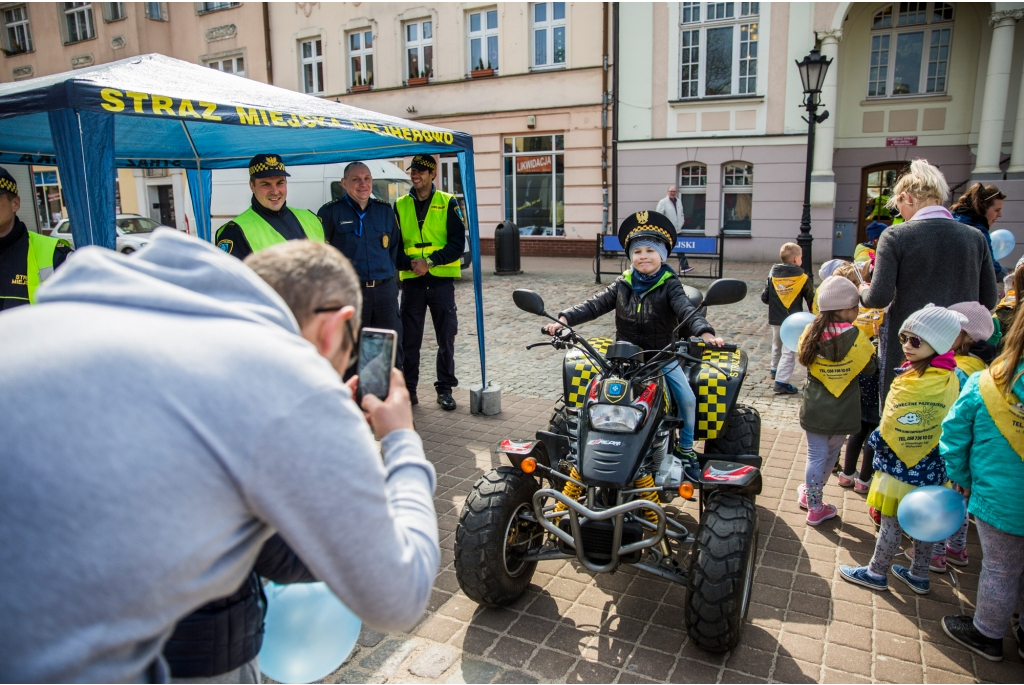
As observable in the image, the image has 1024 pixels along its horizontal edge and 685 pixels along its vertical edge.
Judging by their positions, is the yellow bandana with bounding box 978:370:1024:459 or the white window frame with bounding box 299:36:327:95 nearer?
the yellow bandana with bounding box 978:370:1024:459

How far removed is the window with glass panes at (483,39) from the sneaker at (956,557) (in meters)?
18.2

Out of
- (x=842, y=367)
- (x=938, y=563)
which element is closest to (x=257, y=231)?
(x=842, y=367)

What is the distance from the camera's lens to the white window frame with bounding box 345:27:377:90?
21172 millimetres

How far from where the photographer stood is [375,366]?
1.38 meters

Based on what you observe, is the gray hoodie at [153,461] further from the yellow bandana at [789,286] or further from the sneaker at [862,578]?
the yellow bandana at [789,286]

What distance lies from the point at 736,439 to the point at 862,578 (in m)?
0.99

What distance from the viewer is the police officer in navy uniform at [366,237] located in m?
5.75

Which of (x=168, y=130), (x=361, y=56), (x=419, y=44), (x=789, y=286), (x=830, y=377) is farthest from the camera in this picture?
(x=361, y=56)

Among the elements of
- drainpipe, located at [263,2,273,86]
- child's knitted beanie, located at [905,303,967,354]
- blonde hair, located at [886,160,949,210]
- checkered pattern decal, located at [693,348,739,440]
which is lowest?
checkered pattern decal, located at [693,348,739,440]

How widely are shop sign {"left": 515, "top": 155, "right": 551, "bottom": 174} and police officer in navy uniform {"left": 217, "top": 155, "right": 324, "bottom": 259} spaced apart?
15.1m

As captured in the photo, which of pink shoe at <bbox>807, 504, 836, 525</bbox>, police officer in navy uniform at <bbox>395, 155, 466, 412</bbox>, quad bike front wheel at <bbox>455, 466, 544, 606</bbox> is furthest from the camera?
police officer in navy uniform at <bbox>395, 155, 466, 412</bbox>

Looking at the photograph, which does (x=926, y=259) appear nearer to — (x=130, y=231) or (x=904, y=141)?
Answer: (x=904, y=141)

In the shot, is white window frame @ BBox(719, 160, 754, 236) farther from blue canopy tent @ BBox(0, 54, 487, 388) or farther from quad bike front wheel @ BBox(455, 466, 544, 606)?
quad bike front wheel @ BBox(455, 466, 544, 606)

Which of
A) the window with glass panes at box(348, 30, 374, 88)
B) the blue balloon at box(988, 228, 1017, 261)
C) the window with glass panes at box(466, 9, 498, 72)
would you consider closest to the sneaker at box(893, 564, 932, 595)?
the blue balloon at box(988, 228, 1017, 261)
